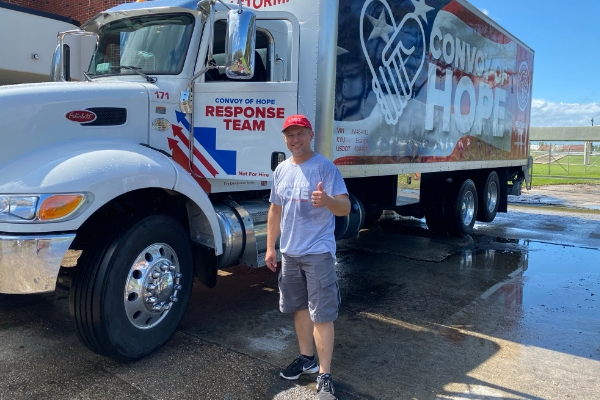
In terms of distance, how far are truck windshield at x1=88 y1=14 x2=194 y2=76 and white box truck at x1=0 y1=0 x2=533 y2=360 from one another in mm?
13

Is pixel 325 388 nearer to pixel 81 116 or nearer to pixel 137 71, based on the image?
pixel 81 116

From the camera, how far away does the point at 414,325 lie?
4.70 m

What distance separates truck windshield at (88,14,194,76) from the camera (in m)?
4.46

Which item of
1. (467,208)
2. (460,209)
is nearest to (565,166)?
(467,208)

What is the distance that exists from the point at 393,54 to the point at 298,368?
3877 mm

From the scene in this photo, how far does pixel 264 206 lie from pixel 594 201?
48.0 ft

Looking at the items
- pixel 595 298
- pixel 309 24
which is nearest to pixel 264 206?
pixel 309 24

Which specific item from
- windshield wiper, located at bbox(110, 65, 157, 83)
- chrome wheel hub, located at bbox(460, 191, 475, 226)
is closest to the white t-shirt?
windshield wiper, located at bbox(110, 65, 157, 83)

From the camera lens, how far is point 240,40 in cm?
382

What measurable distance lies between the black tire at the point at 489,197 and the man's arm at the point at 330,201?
745cm

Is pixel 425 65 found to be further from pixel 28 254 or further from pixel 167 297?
pixel 28 254

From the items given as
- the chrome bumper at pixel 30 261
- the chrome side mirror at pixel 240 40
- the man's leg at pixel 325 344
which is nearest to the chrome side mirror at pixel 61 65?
the chrome side mirror at pixel 240 40

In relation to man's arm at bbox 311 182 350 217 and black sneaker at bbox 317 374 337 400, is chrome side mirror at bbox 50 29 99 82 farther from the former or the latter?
black sneaker at bbox 317 374 337 400

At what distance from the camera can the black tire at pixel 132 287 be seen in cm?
344
